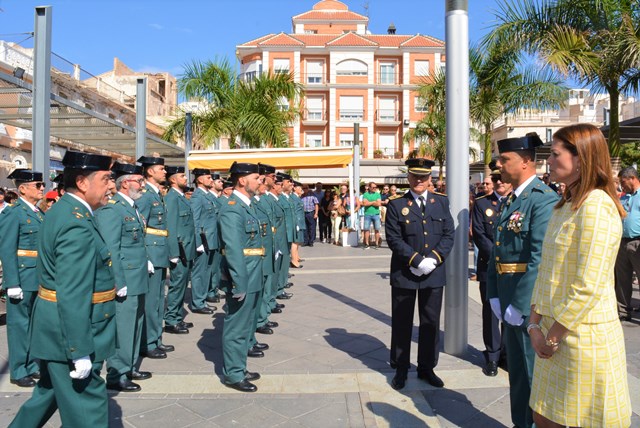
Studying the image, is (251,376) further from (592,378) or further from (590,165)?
(590,165)

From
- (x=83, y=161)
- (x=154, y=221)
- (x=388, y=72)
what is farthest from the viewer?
(x=388, y=72)

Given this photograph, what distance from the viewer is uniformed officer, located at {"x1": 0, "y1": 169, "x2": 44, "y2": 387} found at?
4.94 m

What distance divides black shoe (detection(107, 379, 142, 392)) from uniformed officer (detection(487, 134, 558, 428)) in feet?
10.2

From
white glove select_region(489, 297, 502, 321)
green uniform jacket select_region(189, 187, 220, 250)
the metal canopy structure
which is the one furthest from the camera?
green uniform jacket select_region(189, 187, 220, 250)

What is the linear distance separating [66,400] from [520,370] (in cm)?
279

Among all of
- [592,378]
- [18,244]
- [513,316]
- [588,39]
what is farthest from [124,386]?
[588,39]

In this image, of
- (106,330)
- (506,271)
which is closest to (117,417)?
(106,330)

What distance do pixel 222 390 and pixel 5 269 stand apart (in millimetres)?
2358

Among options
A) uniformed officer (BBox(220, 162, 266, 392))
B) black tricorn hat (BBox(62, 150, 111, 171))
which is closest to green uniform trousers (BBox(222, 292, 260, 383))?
uniformed officer (BBox(220, 162, 266, 392))

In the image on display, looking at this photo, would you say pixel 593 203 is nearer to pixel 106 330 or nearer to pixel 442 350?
pixel 106 330

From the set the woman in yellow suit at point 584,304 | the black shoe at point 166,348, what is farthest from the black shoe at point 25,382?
the woman in yellow suit at point 584,304

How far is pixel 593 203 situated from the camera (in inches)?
89.7

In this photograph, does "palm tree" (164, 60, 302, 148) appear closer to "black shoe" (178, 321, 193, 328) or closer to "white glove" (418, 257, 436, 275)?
"black shoe" (178, 321, 193, 328)

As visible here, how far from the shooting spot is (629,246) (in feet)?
23.6
